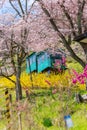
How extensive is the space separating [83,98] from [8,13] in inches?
310

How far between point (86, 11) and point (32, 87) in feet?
27.4

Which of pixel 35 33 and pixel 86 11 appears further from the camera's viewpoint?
pixel 35 33

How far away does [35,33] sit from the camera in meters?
21.0

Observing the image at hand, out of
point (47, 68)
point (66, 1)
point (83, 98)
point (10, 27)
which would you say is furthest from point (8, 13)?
point (47, 68)

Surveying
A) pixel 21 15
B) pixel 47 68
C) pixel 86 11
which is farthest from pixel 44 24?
pixel 47 68

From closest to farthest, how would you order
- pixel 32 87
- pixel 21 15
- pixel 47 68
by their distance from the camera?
1. pixel 21 15
2. pixel 32 87
3. pixel 47 68

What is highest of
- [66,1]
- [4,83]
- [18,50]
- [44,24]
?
[66,1]

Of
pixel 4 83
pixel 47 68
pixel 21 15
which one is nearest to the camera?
pixel 21 15

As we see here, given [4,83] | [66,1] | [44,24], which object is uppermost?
[66,1]

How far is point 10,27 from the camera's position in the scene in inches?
819

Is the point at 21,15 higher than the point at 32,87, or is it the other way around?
the point at 21,15

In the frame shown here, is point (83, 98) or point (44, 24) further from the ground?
point (44, 24)

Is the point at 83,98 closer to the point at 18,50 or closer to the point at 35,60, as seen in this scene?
the point at 18,50

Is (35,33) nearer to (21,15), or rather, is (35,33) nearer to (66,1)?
(21,15)
